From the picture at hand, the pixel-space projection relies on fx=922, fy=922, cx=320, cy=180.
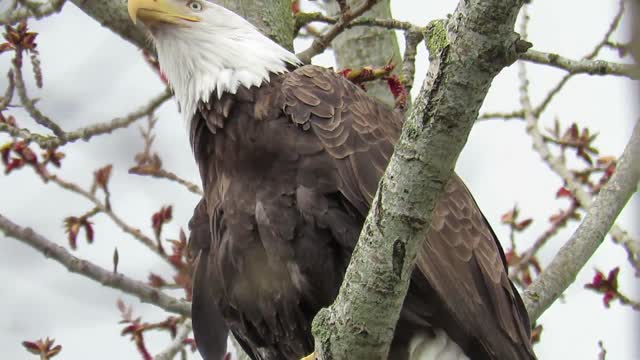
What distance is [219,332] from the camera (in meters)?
4.13

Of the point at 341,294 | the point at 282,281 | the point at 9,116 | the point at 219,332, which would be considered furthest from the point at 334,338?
the point at 9,116

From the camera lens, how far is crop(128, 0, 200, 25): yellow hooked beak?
156 inches

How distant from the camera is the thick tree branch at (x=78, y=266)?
388cm

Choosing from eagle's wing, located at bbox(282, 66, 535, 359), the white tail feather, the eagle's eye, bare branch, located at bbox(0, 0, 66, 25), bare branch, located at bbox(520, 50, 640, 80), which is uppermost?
bare branch, located at bbox(0, 0, 66, 25)

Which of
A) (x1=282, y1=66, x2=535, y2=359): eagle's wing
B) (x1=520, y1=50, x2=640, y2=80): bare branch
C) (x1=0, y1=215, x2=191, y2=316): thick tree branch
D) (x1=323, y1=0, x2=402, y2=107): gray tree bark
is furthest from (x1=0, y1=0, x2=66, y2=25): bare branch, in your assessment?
(x1=520, y1=50, x2=640, y2=80): bare branch

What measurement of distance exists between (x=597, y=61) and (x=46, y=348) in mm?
2949

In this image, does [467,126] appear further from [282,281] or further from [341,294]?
[282,281]

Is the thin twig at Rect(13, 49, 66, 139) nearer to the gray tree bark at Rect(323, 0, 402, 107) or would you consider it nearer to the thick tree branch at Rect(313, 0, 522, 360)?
the gray tree bark at Rect(323, 0, 402, 107)

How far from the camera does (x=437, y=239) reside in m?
3.54

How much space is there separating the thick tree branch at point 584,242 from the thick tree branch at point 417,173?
4.75 ft

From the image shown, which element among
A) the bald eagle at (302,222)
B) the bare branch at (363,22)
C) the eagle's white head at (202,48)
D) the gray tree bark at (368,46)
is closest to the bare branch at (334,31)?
the bare branch at (363,22)

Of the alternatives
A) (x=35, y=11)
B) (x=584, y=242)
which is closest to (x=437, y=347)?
(x=584, y=242)

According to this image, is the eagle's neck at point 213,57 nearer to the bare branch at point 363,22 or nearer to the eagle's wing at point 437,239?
the eagle's wing at point 437,239

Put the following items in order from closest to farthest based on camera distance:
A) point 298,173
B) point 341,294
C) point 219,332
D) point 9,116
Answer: point 341,294 < point 298,173 < point 219,332 < point 9,116
